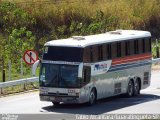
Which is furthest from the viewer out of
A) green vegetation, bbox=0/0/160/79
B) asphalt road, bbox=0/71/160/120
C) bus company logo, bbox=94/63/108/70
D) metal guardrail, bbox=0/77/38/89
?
green vegetation, bbox=0/0/160/79

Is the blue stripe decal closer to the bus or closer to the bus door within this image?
the bus

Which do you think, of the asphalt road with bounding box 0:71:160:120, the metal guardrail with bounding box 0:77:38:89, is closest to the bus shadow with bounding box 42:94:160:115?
the asphalt road with bounding box 0:71:160:120

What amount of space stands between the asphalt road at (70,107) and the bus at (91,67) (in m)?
0.42

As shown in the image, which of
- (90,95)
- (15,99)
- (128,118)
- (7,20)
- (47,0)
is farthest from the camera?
(47,0)

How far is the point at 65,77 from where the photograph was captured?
26.2 m

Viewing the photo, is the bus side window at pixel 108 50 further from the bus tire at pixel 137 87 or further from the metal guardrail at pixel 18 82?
the metal guardrail at pixel 18 82

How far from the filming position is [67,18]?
186 feet

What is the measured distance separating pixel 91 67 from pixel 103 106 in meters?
1.67

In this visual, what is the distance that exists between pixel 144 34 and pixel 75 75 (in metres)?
6.68

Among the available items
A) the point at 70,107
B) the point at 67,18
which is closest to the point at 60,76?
the point at 70,107

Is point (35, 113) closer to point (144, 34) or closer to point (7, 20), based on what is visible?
point (144, 34)

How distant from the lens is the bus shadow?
25672mm

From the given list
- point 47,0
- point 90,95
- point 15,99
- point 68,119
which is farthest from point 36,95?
point 47,0

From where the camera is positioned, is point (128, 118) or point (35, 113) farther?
point (35, 113)
